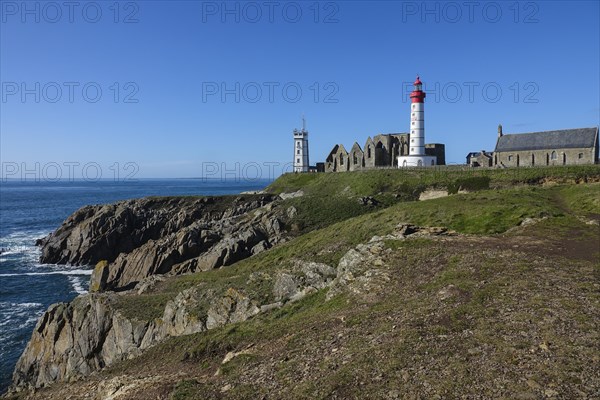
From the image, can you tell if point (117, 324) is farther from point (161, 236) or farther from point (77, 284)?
point (161, 236)

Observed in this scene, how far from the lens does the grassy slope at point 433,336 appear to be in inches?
498

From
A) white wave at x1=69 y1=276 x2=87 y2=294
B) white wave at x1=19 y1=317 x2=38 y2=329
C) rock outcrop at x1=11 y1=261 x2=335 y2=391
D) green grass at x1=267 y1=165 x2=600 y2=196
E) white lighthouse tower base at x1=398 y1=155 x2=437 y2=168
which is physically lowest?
white wave at x1=19 y1=317 x2=38 y2=329

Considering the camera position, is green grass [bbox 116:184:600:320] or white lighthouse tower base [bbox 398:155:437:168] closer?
green grass [bbox 116:184:600:320]

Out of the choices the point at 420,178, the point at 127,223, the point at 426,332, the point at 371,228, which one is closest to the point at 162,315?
the point at 371,228

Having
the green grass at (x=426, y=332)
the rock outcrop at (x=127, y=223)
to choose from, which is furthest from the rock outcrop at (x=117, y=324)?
the rock outcrop at (x=127, y=223)

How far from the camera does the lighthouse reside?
80.0m

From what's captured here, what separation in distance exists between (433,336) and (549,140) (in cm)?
6620

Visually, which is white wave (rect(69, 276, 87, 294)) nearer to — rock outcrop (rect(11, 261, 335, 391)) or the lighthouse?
rock outcrop (rect(11, 261, 335, 391))

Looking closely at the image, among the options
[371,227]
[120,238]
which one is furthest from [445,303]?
[120,238]

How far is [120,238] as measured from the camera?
75688mm

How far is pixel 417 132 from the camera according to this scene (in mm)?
81000

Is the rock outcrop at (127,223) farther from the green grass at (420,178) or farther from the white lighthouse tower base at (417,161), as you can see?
the white lighthouse tower base at (417,161)

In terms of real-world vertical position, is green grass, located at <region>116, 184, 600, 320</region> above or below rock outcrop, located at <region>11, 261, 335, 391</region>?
above

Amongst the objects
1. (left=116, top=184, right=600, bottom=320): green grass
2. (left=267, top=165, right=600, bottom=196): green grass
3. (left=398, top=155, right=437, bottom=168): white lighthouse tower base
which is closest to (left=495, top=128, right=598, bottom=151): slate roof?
(left=267, top=165, right=600, bottom=196): green grass
